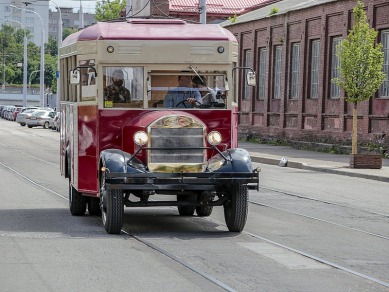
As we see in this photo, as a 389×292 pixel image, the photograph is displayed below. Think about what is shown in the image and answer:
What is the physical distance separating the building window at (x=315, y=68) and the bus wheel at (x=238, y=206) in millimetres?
32471

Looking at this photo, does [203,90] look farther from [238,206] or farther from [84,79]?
[238,206]

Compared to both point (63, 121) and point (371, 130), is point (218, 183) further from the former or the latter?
point (371, 130)

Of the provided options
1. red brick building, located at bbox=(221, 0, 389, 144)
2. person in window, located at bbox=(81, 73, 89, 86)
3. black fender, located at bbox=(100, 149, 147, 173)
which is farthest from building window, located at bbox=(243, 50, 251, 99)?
black fender, located at bbox=(100, 149, 147, 173)

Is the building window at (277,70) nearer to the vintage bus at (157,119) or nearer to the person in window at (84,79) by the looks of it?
the vintage bus at (157,119)

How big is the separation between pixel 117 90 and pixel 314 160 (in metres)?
22.0

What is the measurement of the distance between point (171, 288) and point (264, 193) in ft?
42.7

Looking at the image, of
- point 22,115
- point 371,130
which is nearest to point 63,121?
point 371,130

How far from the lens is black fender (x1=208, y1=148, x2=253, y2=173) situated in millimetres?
Result: 14633

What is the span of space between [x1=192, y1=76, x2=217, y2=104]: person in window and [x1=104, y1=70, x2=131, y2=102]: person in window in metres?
0.97

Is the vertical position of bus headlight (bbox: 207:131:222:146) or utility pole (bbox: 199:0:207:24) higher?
utility pole (bbox: 199:0:207:24)

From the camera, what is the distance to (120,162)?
47.5ft

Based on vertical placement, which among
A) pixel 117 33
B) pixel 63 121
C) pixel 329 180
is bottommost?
pixel 329 180

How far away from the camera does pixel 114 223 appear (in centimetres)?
1458

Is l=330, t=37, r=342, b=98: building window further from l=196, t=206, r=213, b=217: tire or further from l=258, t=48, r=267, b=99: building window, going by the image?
l=196, t=206, r=213, b=217: tire
